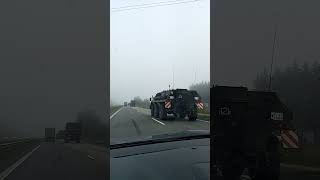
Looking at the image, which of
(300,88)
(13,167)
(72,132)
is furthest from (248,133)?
(13,167)

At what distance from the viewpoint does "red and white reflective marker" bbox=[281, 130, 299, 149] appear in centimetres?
315

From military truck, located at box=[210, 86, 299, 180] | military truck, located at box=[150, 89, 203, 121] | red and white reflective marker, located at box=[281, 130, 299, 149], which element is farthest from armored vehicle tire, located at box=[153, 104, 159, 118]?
red and white reflective marker, located at box=[281, 130, 299, 149]

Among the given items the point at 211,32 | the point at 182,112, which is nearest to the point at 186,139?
the point at 182,112

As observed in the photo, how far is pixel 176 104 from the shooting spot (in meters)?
2.85

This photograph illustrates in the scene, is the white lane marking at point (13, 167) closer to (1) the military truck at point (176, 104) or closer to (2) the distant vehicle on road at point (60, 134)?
(2) the distant vehicle on road at point (60, 134)

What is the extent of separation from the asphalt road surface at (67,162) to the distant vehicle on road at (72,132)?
0.03 m

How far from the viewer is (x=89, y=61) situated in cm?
232

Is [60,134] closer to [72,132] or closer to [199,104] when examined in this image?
[72,132]

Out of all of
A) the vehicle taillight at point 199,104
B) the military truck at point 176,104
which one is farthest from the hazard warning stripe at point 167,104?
the vehicle taillight at point 199,104

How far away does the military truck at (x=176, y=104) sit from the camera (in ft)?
8.91

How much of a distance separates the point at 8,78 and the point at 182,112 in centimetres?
106

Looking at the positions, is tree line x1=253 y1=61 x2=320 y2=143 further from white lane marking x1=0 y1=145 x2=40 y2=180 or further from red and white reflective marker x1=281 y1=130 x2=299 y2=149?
white lane marking x1=0 y1=145 x2=40 y2=180

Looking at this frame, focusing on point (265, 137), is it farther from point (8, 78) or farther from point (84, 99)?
point (8, 78)

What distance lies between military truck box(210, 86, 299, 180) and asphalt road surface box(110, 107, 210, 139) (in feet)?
0.47
